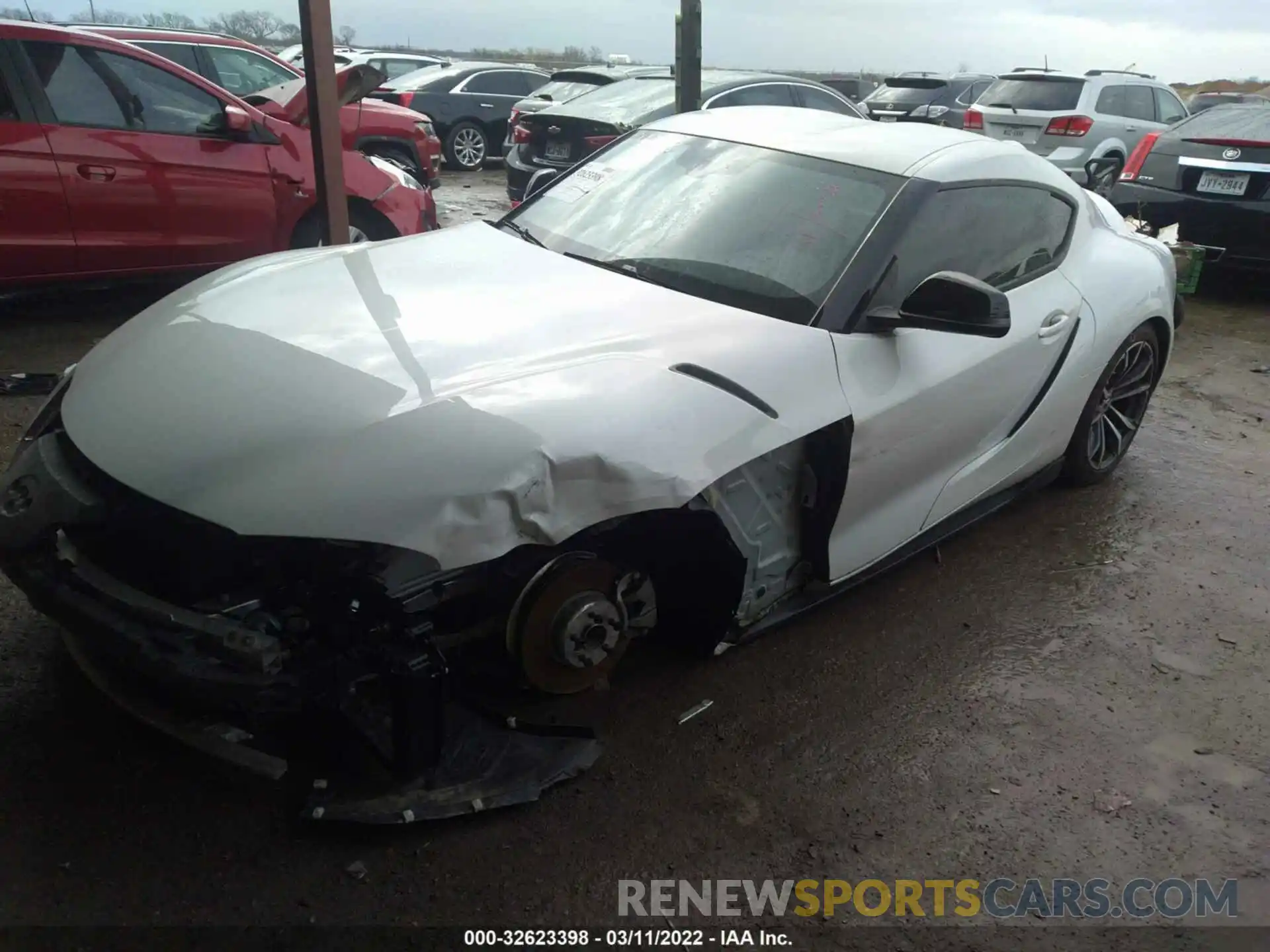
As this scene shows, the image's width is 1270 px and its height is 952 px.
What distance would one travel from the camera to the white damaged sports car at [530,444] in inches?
86.3

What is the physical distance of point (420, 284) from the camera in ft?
9.93

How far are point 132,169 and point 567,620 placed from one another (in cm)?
472

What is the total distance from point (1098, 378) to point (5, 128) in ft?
18.6

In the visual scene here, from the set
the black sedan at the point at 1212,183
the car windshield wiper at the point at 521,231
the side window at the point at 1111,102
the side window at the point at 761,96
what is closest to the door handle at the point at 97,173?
the car windshield wiper at the point at 521,231

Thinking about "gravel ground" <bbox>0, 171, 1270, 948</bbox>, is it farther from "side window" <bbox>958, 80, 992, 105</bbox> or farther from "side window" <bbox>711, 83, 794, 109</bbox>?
"side window" <bbox>958, 80, 992, 105</bbox>

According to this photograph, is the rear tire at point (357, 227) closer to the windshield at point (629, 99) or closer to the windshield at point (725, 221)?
the windshield at point (629, 99)

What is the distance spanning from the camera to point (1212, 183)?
25.4 feet

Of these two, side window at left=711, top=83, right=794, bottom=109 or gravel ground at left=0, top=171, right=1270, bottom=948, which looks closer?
gravel ground at left=0, top=171, right=1270, bottom=948

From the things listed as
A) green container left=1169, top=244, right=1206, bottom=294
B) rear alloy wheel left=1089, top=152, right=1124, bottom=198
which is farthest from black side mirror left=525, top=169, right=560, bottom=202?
rear alloy wheel left=1089, top=152, right=1124, bottom=198

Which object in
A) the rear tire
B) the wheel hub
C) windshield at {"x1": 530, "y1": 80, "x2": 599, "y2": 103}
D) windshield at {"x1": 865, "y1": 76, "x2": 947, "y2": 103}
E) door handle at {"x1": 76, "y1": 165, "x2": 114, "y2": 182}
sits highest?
door handle at {"x1": 76, "y1": 165, "x2": 114, "y2": 182}

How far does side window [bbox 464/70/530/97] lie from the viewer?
45.1 ft

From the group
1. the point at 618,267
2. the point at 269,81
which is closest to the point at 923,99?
the point at 269,81

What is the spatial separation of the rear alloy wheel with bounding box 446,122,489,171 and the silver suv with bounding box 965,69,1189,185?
6403 mm

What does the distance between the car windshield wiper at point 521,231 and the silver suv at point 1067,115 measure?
9.37 m
